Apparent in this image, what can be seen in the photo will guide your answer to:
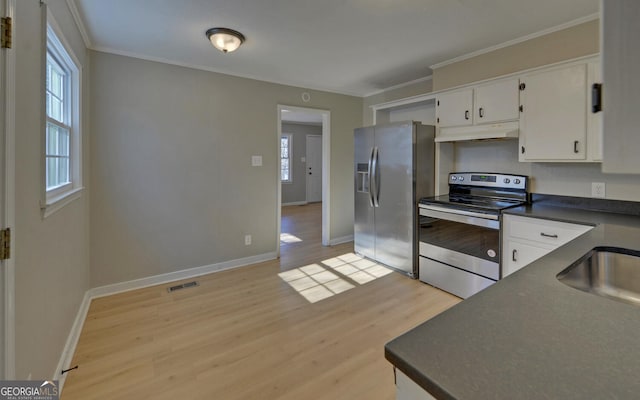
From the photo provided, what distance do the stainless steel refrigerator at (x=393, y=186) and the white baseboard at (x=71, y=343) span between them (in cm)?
300

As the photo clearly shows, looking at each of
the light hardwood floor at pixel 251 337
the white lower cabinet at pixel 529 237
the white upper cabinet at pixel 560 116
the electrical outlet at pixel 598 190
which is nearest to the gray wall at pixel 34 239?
the light hardwood floor at pixel 251 337

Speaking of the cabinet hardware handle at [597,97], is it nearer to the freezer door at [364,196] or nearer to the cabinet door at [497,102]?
the cabinet door at [497,102]

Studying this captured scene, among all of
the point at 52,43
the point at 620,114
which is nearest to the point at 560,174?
the point at 620,114

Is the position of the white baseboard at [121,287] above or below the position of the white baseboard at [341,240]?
below

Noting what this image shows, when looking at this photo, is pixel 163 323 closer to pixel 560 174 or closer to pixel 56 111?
pixel 56 111

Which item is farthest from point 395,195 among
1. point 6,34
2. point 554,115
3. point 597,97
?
point 6,34

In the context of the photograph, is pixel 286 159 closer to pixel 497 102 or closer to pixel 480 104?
pixel 480 104

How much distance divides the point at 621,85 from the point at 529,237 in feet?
6.52

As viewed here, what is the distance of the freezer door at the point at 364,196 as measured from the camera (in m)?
3.87

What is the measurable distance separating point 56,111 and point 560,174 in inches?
160

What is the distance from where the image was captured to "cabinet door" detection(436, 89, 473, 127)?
3.00 m

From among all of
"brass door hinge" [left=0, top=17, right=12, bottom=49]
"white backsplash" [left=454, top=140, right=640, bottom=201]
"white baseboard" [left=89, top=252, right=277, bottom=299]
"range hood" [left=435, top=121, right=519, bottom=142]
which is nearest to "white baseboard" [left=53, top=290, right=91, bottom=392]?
"white baseboard" [left=89, top=252, right=277, bottom=299]

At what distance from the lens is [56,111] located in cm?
220

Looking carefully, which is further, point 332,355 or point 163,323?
point 163,323
